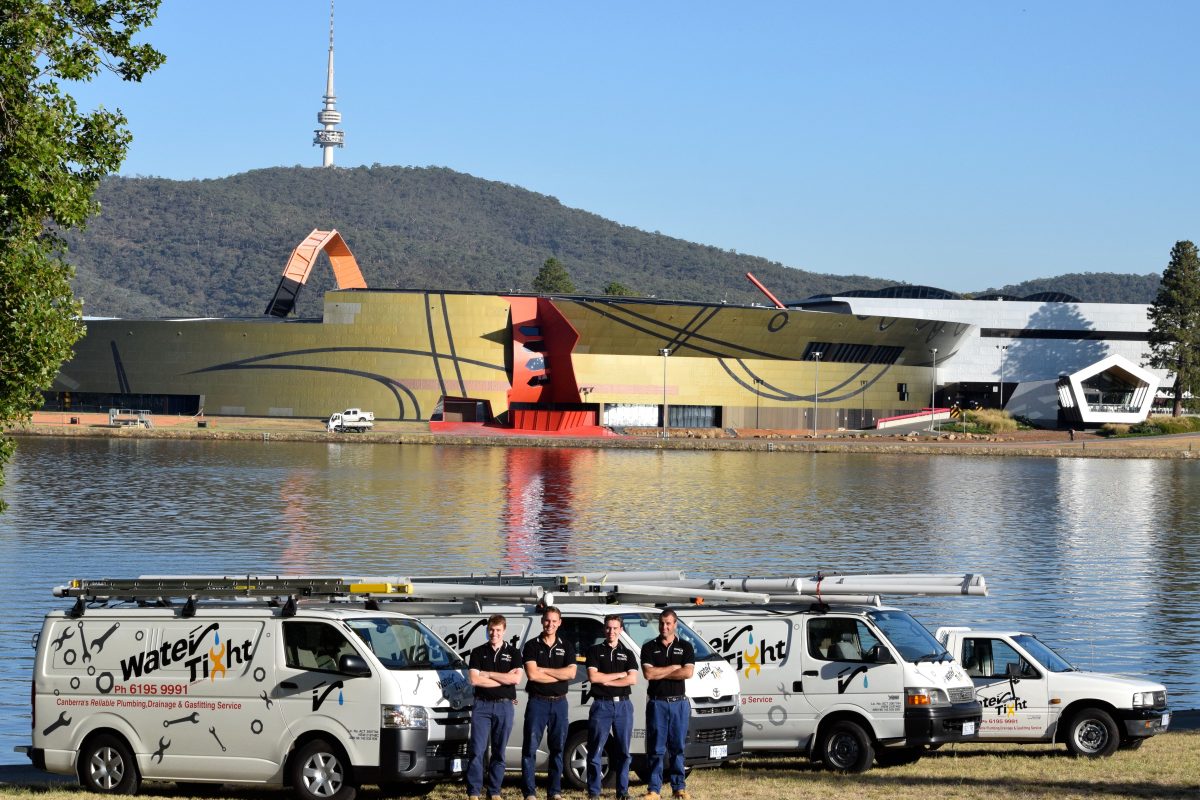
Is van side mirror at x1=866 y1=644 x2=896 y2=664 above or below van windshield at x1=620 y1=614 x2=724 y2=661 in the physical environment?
below

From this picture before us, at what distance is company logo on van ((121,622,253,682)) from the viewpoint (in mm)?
14836

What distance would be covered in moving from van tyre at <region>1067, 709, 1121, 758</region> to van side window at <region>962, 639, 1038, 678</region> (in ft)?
2.71

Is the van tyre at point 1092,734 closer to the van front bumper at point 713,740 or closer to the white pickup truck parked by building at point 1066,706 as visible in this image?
the white pickup truck parked by building at point 1066,706

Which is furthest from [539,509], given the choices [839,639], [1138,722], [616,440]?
[616,440]

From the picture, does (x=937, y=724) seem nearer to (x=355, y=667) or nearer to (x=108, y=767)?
(x=355, y=667)

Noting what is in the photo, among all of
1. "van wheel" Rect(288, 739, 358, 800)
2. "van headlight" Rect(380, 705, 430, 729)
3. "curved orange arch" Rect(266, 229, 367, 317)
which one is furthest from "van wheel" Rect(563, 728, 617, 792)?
"curved orange arch" Rect(266, 229, 367, 317)

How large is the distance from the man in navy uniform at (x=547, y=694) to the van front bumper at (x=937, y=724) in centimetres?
446

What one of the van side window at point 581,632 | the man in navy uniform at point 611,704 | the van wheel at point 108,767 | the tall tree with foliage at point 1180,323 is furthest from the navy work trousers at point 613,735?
the tall tree with foliage at point 1180,323

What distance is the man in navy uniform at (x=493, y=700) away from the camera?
45.6ft

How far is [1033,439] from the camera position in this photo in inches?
4914

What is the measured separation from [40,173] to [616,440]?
324 ft

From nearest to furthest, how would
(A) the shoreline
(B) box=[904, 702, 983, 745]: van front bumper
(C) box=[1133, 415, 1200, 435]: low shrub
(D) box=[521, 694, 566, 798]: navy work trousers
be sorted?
(D) box=[521, 694, 566, 798]: navy work trousers, (B) box=[904, 702, 983, 745]: van front bumper, (A) the shoreline, (C) box=[1133, 415, 1200, 435]: low shrub

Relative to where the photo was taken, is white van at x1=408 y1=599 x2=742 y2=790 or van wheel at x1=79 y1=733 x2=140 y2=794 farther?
white van at x1=408 y1=599 x2=742 y2=790

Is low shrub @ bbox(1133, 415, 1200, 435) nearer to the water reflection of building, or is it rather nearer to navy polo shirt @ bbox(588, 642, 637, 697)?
the water reflection of building
